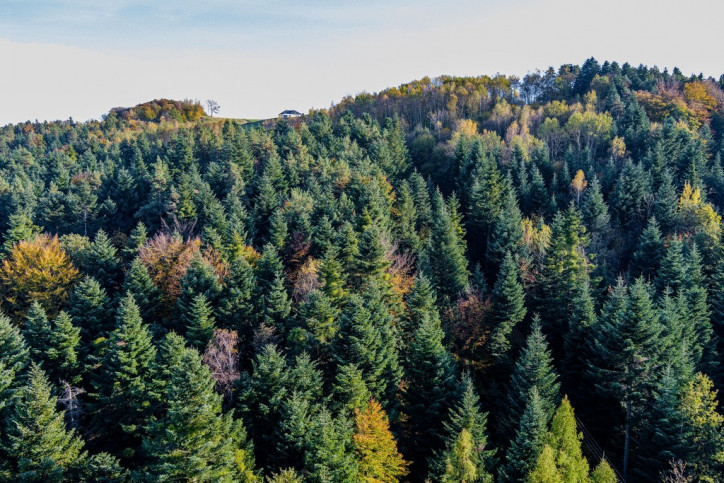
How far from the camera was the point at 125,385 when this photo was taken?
33375mm

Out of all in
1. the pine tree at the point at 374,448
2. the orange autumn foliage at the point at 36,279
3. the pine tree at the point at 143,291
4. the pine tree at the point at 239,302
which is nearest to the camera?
the pine tree at the point at 374,448

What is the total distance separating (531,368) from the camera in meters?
33.8

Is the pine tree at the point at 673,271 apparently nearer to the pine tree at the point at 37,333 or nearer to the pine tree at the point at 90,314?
the pine tree at the point at 90,314

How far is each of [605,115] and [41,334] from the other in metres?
97.9

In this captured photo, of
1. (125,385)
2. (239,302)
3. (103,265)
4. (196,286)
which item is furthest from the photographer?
(103,265)

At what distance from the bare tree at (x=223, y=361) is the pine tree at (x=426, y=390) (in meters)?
13.9

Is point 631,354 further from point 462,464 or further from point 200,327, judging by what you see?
point 200,327

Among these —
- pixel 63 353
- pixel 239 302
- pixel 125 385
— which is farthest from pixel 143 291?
pixel 125 385

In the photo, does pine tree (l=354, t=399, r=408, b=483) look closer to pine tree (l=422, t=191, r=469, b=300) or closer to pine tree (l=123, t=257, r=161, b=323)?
pine tree (l=422, t=191, r=469, b=300)

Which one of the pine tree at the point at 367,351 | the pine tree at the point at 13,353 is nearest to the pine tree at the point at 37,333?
the pine tree at the point at 13,353

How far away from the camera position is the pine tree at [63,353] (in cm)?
3712

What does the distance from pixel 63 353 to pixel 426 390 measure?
101ft

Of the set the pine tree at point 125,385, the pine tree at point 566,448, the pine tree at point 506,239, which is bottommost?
the pine tree at point 566,448

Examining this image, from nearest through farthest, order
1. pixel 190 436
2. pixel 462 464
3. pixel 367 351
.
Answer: pixel 190 436 → pixel 462 464 → pixel 367 351
